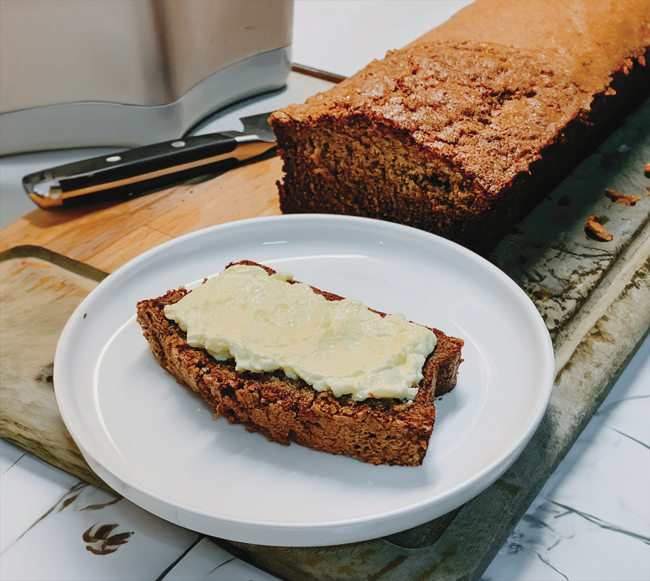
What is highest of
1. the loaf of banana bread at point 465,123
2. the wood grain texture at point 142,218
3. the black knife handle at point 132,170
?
the loaf of banana bread at point 465,123

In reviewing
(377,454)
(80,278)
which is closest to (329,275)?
(377,454)

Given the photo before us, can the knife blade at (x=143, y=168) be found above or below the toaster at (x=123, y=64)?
below

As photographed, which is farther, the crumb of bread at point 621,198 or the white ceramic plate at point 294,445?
the crumb of bread at point 621,198

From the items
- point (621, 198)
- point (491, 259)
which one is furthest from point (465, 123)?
point (621, 198)

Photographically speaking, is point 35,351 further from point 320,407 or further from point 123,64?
point 123,64

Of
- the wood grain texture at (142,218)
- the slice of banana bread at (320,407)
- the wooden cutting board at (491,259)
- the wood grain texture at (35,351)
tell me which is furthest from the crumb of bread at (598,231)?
the wood grain texture at (35,351)

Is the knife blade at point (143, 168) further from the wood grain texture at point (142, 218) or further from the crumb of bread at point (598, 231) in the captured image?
the crumb of bread at point (598, 231)
